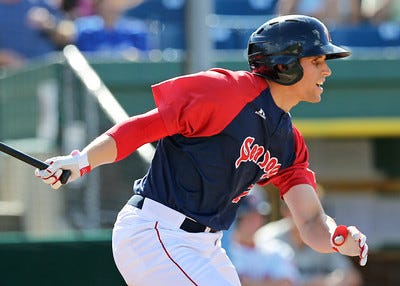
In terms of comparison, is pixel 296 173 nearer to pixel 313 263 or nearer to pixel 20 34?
pixel 313 263

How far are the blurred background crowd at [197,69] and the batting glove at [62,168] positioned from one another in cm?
239

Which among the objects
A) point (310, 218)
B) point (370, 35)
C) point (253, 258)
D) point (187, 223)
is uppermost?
point (187, 223)

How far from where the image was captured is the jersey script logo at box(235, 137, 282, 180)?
3.86 metres

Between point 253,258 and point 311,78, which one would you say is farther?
point 253,258

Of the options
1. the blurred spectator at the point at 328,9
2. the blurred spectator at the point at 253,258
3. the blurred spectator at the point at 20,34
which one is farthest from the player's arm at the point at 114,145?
the blurred spectator at the point at 328,9

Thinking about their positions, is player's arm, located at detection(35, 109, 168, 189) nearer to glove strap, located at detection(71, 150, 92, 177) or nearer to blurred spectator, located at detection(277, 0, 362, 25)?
glove strap, located at detection(71, 150, 92, 177)

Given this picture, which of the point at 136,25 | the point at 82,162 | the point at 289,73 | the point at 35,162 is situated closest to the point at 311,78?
the point at 289,73

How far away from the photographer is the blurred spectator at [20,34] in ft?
29.4

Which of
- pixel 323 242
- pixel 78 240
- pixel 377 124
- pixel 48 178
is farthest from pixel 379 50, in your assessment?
pixel 48 178

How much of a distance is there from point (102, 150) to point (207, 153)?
1.37 ft

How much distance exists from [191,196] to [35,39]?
18.1 ft

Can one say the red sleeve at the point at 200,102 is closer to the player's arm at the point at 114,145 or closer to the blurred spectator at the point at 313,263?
the player's arm at the point at 114,145

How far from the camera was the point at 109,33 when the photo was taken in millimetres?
8531

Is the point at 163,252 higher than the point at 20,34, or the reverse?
the point at 163,252
